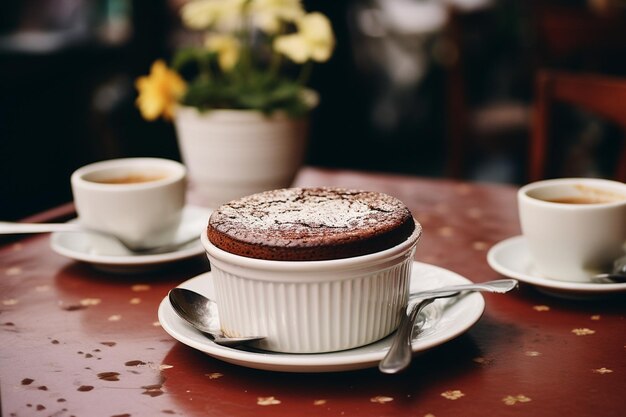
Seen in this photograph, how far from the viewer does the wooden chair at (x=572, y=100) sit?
1.54m

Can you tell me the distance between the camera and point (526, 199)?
0.95m

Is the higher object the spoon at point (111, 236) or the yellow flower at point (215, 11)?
the yellow flower at point (215, 11)

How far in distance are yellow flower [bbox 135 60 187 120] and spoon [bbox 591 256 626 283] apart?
770 mm

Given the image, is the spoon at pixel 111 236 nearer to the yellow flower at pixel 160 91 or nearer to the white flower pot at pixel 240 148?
the white flower pot at pixel 240 148

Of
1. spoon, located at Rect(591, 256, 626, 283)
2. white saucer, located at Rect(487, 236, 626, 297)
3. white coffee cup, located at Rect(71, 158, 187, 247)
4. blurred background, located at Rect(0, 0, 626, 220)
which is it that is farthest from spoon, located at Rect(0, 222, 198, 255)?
blurred background, located at Rect(0, 0, 626, 220)

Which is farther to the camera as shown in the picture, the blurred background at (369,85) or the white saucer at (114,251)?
the blurred background at (369,85)

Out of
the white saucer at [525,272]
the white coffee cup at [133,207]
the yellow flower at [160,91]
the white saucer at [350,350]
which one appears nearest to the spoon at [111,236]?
the white coffee cup at [133,207]

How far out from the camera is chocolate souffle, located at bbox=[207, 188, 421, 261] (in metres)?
0.72

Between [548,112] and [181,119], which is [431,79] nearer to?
[548,112]

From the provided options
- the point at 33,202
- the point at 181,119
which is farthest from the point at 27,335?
the point at 33,202

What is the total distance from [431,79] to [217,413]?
456 cm

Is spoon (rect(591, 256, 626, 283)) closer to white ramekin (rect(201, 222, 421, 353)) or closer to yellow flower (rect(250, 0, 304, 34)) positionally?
white ramekin (rect(201, 222, 421, 353))

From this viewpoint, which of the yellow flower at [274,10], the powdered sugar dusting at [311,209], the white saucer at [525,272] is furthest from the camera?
the yellow flower at [274,10]

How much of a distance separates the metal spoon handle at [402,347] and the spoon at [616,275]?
24 centimetres
